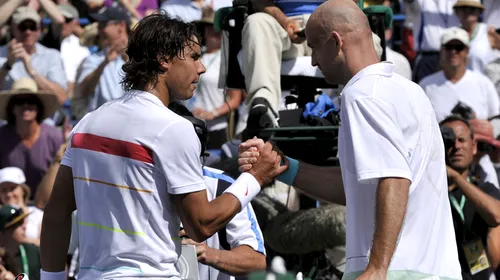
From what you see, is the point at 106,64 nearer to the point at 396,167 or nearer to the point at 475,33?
the point at 475,33

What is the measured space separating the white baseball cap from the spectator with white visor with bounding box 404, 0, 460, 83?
4.96 metres

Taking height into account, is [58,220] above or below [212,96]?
above

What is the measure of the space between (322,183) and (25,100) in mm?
6557

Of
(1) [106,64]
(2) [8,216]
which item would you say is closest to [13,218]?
(2) [8,216]

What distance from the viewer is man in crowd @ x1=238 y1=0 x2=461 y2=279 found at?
4418 millimetres

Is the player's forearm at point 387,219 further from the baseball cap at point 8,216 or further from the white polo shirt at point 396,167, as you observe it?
the baseball cap at point 8,216

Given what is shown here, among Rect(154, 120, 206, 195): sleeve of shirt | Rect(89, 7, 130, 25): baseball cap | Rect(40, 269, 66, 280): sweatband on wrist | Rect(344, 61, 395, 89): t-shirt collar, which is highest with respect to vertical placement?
Rect(344, 61, 395, 89): t-shirt collar

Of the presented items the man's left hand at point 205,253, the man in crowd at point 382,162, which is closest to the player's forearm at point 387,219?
the man in crowd at point 382,162

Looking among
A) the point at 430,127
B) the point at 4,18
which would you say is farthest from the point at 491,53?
the point at 430,127

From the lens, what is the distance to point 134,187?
4430 mm

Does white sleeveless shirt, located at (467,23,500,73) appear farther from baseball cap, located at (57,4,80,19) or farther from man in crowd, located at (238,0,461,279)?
man in crowd, located at (238,0,461,279)

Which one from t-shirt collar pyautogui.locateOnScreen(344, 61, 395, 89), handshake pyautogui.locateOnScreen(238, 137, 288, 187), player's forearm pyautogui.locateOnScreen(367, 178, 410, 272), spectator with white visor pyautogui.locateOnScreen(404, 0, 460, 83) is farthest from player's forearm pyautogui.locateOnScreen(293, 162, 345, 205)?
spectator with white visor pyautogui.locateOnScreen(404, 0, 460, 83)

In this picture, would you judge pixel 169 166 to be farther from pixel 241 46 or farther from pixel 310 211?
pixel 241 46

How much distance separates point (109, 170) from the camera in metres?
4.46
